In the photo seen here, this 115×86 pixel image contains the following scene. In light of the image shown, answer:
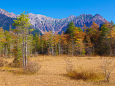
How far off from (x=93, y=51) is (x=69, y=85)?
32.0 metres

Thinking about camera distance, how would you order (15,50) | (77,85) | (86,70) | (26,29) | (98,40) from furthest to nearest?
(98,40) → (15,50) → (26,29) → (86,70) → (77,85)

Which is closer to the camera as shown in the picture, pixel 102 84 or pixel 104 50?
pixel 102 84

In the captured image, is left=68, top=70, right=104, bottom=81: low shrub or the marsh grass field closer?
the marsh grass field

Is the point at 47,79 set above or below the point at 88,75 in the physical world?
below

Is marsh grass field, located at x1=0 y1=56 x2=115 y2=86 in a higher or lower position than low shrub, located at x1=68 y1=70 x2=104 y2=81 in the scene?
lower

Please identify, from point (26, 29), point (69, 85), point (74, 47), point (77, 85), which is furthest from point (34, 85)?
point (74, 47)

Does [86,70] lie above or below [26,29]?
below

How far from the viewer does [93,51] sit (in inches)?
1374

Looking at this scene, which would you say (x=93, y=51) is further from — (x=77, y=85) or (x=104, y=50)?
(x=77, y=85)

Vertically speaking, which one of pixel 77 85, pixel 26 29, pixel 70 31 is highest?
pixel 70 31

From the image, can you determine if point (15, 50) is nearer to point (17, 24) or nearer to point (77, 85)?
point (17, 24)

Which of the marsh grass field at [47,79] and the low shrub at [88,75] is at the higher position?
the low shrub at [88,75]

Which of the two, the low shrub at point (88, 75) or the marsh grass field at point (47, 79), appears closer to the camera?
the marsh grass field at point (47, 79)

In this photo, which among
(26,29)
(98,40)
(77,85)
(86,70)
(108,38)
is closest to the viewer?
(77,85)
